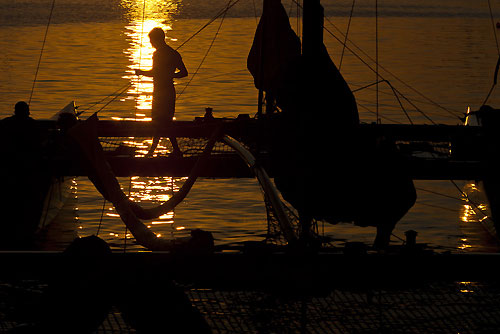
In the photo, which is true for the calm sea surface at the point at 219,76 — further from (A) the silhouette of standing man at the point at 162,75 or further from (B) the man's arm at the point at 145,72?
(A) the silhouette of standing man at the point at 162,75

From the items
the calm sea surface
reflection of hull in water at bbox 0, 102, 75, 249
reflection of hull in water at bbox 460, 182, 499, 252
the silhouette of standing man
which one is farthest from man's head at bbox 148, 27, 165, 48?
reflection of hull in water at bbox 460, 182, 499, 252

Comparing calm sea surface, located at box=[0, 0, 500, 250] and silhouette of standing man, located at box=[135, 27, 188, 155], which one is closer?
calm sea surface, located at box=[0, 0, 500, 250]

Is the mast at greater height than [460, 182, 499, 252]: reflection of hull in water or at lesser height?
greater

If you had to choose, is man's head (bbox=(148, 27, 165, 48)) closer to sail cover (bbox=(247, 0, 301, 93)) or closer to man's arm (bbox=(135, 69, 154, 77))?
man's arm (bbox=(135, 69, 154, 77))

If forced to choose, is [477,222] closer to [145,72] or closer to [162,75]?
[162,75]

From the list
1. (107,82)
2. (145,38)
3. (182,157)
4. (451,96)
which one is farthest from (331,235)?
(145,38)

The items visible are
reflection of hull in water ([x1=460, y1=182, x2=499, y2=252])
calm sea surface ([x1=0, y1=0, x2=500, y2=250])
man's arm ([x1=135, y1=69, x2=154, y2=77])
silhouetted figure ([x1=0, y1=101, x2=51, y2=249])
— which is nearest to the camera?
silhouetted figure ([x1=0, y1=101, x2=51, y2=249])

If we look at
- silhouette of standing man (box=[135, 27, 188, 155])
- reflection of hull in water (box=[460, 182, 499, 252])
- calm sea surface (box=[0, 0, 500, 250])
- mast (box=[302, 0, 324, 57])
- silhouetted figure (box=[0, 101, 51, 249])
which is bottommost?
calm sea surface (box=[0, 0, 500, 250])

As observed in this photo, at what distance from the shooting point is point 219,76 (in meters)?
32.2

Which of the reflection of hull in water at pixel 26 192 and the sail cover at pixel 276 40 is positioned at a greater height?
the sail cover at pixel 276 40

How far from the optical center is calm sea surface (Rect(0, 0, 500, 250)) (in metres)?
12.8

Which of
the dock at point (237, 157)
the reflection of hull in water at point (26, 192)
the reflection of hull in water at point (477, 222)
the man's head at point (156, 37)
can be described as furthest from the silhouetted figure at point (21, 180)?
the reflection of hull in water at point (477, 222)

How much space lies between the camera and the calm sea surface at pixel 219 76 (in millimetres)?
12789

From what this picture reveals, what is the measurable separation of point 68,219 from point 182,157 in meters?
1.87
